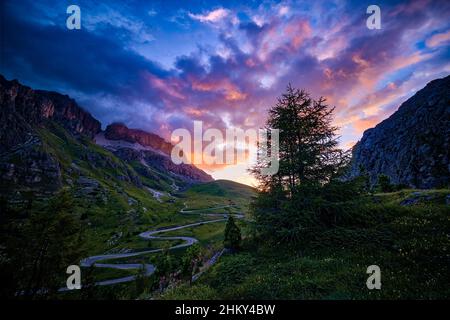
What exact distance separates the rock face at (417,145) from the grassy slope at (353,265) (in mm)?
41154

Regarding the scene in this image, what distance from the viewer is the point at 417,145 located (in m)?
66.6

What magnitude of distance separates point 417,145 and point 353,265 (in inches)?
3273

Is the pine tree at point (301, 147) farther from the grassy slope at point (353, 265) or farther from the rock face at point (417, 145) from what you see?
the rock face at point (417, 145)

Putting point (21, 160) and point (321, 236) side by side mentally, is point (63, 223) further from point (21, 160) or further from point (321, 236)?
point (21, 160)

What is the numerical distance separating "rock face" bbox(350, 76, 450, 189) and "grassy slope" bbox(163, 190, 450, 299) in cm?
4115

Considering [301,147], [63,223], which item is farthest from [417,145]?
[63,223]

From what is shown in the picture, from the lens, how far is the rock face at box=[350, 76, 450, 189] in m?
58.8

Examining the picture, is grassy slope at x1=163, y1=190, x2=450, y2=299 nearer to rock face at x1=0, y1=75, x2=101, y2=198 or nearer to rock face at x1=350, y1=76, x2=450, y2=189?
rock face at x1=350, y1=76, x2=450, y2=189

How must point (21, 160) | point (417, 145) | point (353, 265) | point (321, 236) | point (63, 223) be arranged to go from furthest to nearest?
1. point (21, 160)
2. point (417, 145)
3. point (63, 223)
4. point (321, 236)
5. point (353, 265)

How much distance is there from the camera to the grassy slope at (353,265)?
812cm

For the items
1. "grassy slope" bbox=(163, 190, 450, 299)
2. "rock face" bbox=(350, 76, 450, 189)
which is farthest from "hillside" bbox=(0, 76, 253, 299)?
"rock face" bbox=(350, 76, 450, 189)

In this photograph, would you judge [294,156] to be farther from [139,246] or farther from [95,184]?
[95,184]

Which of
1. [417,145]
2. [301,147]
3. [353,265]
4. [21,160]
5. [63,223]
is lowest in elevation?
[63,223]
